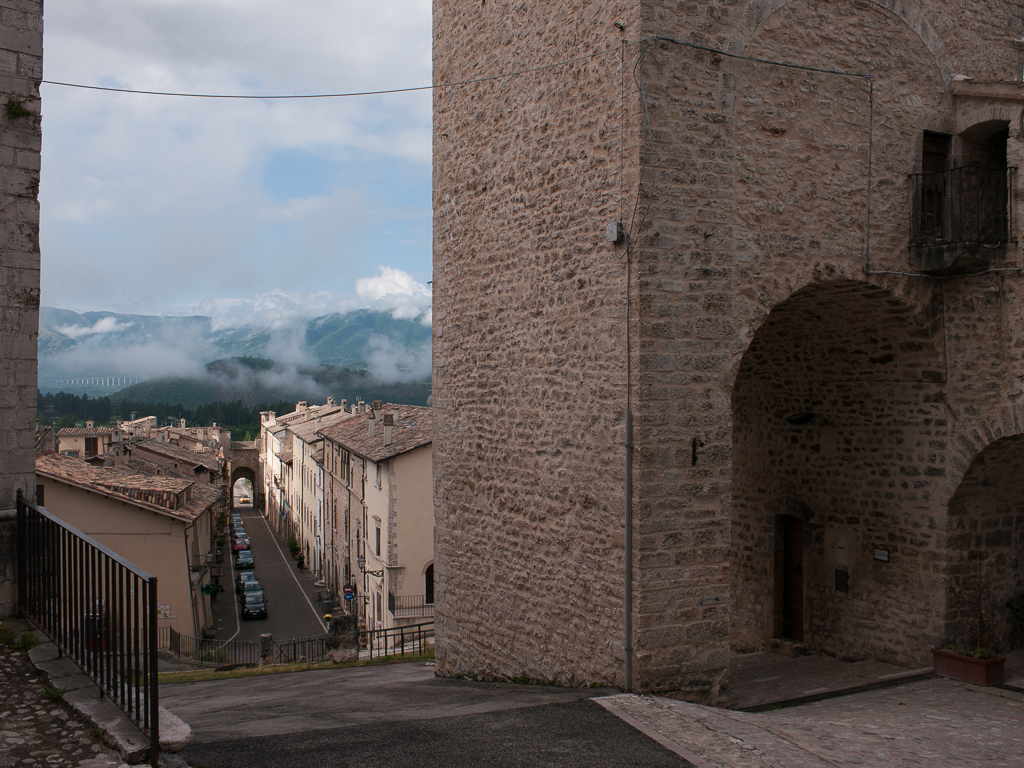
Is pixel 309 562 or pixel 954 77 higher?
pixel 954 77

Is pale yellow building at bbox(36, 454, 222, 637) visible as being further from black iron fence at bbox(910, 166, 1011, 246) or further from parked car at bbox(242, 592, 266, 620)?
black iron fence at bbox(910, 166, 1011, 246)

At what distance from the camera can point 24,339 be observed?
6785 mm

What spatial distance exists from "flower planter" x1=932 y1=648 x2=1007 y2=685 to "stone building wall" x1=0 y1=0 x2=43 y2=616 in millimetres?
9285

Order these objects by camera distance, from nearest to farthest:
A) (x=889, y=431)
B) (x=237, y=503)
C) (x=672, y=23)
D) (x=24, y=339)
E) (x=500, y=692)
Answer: (x=24, y=339)
(x=672, y=23)
(x=500, y=692)
(x=889, y=431)
(x=237, y=503)

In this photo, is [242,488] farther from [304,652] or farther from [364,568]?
[304,652]

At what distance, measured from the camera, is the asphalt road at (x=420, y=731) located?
524 cm

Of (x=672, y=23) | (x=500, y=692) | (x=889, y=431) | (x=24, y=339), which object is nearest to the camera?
(x=24, y=339)

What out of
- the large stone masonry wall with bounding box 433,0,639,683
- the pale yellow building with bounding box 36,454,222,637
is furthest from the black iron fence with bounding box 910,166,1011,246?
the pale yellow building with bounding box 36,454,222,637

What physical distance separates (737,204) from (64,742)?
269 inches

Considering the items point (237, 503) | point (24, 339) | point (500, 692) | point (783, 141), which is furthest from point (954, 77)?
point (237, 503)

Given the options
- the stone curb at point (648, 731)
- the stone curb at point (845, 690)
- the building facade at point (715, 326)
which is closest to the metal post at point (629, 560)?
the building facade at point (715, 326)

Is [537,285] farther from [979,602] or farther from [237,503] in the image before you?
[237,503]

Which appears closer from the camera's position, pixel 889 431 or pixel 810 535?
pixel 889 431

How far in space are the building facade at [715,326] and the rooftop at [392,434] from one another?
13.0m
